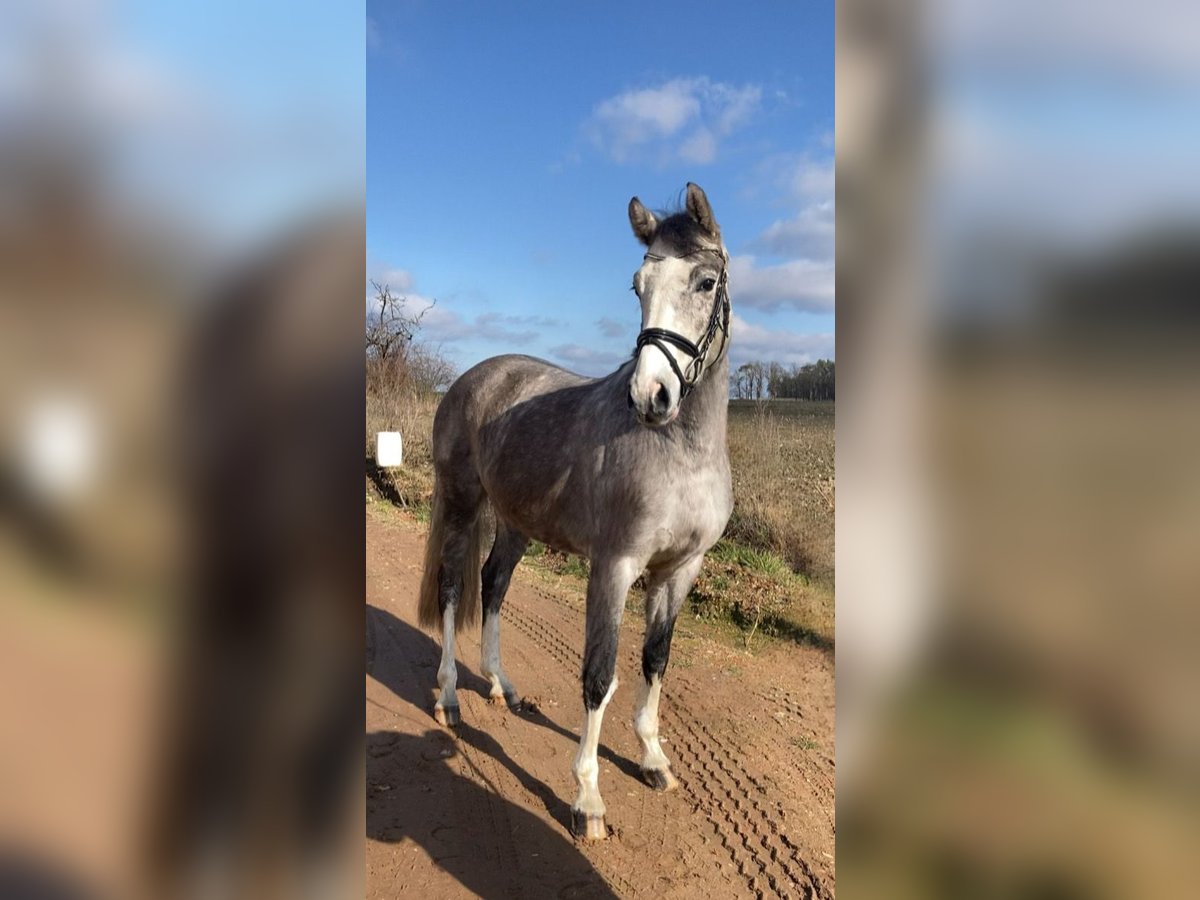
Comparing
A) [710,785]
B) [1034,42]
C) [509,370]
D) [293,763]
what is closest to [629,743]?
[710,785]

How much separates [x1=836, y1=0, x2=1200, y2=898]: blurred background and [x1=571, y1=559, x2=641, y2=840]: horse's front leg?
2.43 meters

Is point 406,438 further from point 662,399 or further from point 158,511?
point 158,511

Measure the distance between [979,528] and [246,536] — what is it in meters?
0.57

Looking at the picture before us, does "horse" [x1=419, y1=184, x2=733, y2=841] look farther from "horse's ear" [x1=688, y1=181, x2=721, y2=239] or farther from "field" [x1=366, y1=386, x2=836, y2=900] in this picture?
"field" [x1=366, y1=386, x2=836, y2=900]

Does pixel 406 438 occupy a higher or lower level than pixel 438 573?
higher

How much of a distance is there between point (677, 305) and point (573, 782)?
240 centimetres

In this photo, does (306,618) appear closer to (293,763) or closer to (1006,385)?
(293,763)

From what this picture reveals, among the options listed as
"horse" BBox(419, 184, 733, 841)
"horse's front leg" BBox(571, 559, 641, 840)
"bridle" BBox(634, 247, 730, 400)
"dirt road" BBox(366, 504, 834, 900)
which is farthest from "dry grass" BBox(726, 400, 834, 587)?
"bridle" BBox(634, 247, 730, 400)

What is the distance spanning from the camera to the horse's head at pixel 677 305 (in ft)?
8.09

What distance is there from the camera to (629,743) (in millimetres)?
3896

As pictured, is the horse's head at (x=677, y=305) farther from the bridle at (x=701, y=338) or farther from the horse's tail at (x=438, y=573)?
the horse's tail at (x=438, y=573)

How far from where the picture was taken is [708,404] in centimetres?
294

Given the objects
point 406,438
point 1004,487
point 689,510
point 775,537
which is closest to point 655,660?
point 689,510

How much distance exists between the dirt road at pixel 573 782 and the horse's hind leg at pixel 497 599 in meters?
0.14
